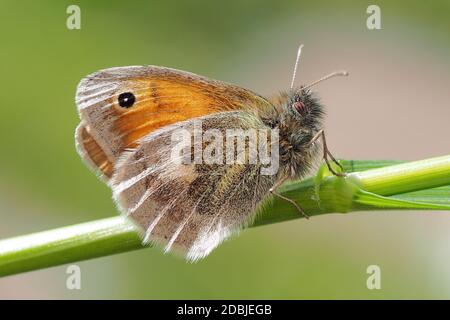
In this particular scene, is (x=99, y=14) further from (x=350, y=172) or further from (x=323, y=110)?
(x=350, y=172)

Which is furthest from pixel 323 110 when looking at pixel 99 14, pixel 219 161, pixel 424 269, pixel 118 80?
pixel 99 14

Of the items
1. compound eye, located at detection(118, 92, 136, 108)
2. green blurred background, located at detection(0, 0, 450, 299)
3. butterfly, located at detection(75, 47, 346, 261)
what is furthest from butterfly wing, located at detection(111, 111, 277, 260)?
green blurred background, located at detection(0, 0, 450, 299)

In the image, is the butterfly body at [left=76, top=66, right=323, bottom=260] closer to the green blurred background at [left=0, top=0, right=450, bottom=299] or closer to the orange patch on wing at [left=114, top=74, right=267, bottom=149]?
the orange patch on wing at [left=114, top=74, right=267, bottom=149]

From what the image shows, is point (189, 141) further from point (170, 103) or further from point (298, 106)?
point (298, 106)

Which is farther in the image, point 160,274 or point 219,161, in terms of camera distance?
point 160,274

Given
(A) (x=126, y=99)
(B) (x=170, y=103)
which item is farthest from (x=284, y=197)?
(A) (x=126, y=99)

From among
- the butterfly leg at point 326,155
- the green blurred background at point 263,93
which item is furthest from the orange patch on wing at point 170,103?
the green blurred background at point 263,93
